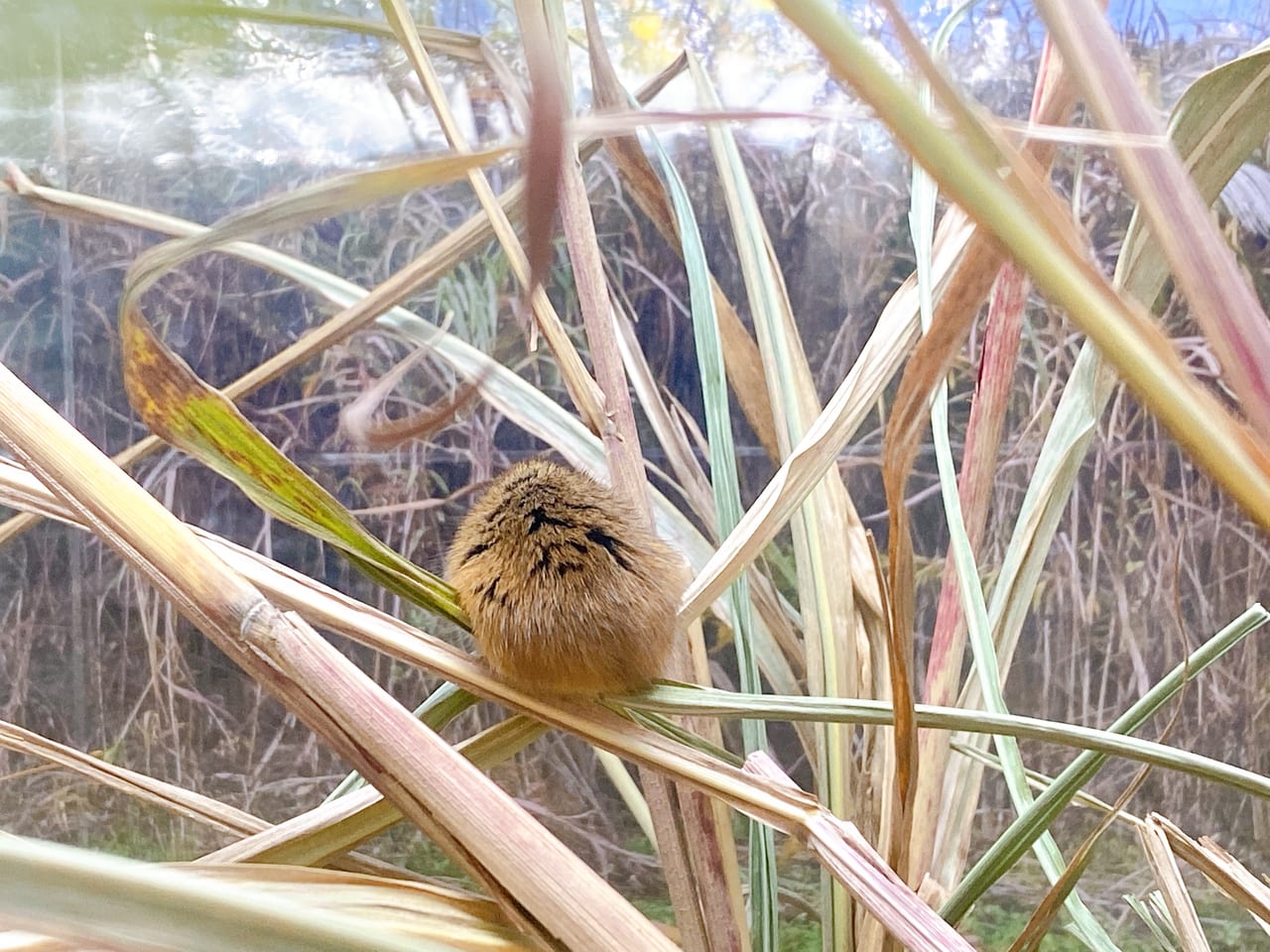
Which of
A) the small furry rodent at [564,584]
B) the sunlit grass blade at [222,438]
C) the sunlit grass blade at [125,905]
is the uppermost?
the sunlit grass blade at [222,438]

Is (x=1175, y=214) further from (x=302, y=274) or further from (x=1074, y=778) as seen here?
(x=302, y=274)

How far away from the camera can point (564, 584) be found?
0.29 metres

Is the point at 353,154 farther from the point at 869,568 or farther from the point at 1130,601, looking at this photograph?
the point at 1130,601

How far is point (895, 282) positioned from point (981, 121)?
55 centimetres

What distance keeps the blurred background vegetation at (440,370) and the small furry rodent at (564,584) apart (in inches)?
12.1

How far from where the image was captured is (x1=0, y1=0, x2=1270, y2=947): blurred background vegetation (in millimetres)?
636

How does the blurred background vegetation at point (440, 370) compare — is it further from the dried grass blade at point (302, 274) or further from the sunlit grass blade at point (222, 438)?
the sunlit grass blade at point (222, 438)

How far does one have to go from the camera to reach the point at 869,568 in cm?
41

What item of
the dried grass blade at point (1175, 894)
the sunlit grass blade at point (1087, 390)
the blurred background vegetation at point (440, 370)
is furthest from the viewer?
the blurred background vegetation at point (440, 370)

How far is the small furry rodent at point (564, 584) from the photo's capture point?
0.86 feet

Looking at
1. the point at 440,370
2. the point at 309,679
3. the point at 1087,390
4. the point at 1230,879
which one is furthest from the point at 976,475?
the point at 440,370

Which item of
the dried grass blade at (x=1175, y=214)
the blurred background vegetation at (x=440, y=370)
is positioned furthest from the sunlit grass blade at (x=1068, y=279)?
the blurred background vegetation at (x=440, y=370)

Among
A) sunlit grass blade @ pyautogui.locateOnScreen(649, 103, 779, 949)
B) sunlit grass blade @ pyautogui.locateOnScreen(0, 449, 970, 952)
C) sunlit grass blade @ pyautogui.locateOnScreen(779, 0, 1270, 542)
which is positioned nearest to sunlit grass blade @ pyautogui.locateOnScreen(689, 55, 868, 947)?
sunlit grass blade @ pyautogui.locateOnScreen(649, 103, 779, 949)

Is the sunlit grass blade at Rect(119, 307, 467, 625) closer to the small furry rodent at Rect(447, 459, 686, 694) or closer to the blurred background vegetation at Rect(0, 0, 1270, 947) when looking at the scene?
the small furry rodent at Rect(447, 459, 686, 694)
